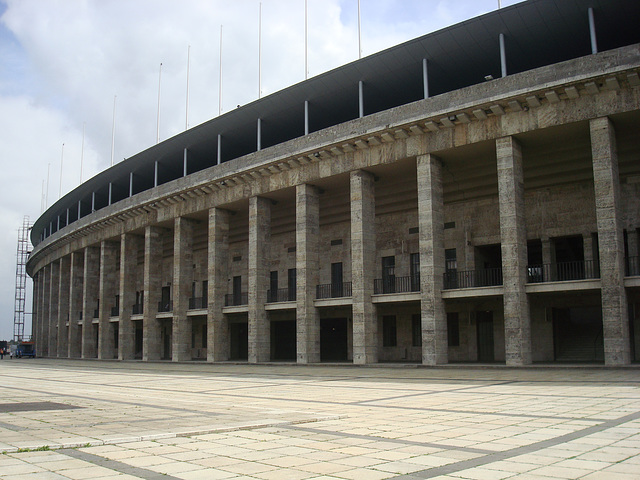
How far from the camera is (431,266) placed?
25.1 meters

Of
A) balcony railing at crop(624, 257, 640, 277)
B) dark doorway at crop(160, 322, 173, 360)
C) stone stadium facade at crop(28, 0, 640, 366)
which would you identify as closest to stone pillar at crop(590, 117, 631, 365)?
stone stadium facade at crop(28, 0, 640, 366)

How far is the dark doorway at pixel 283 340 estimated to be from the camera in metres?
37.7

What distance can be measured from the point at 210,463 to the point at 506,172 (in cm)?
1969

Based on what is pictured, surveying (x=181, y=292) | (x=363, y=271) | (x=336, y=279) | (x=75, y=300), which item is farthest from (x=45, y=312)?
(x=363, y=271)

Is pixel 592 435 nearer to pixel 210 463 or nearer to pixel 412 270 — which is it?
pixel 210 463

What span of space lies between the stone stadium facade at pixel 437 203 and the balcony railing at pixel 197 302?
0.59 m

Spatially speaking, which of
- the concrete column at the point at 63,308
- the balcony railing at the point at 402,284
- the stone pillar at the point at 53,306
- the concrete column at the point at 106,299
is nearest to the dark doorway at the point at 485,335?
the balcony railing at the point at 402,284

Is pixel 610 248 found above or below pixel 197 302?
above

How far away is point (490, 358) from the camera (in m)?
28.8

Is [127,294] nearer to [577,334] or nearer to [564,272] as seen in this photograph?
[564,272]

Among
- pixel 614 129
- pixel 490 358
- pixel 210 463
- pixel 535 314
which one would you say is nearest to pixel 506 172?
pixel 614 129

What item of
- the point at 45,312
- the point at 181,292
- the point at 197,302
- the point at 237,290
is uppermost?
the point at 237,290

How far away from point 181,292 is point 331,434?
100 feet

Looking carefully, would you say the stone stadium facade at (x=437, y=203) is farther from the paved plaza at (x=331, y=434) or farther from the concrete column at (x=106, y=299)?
the paved plaza at (x=331, y=434)
